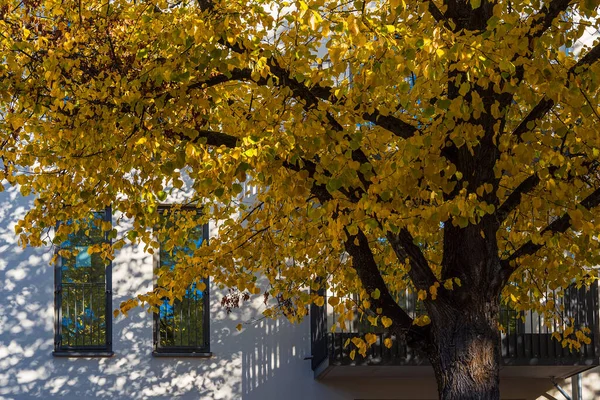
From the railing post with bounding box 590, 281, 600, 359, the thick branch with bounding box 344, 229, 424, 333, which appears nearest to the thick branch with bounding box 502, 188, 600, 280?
the thick branch with bounding box 344, 229, 424, 333

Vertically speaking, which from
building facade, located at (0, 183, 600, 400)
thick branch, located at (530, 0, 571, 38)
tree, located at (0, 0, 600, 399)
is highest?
thick branch, located at (530, 0, 571, 38)

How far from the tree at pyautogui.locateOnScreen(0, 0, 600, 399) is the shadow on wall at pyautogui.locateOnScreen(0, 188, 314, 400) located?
585 cm

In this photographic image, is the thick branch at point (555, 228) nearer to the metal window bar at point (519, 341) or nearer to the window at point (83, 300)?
the metal window bar at point (519, 341)

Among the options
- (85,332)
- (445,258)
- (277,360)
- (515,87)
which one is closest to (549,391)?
(277,360)

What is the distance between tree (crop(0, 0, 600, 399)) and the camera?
8867mm

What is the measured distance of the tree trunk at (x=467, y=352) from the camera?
9656mm

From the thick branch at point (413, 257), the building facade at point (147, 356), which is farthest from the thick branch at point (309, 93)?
the building facade at point (147, 356)

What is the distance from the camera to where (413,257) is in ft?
33.0

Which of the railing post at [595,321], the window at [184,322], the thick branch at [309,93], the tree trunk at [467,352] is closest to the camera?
the tree trunk at [467,352]

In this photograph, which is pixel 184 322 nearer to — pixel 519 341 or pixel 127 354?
pixel 127 354

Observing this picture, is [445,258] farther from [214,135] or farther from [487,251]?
[214,135]

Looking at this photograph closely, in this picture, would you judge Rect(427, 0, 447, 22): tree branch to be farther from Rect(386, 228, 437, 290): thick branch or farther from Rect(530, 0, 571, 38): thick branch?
Rect(386, 228, 437, 290): thick branch

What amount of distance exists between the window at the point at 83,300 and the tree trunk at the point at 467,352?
7950 mm

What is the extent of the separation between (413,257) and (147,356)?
7.64 m
